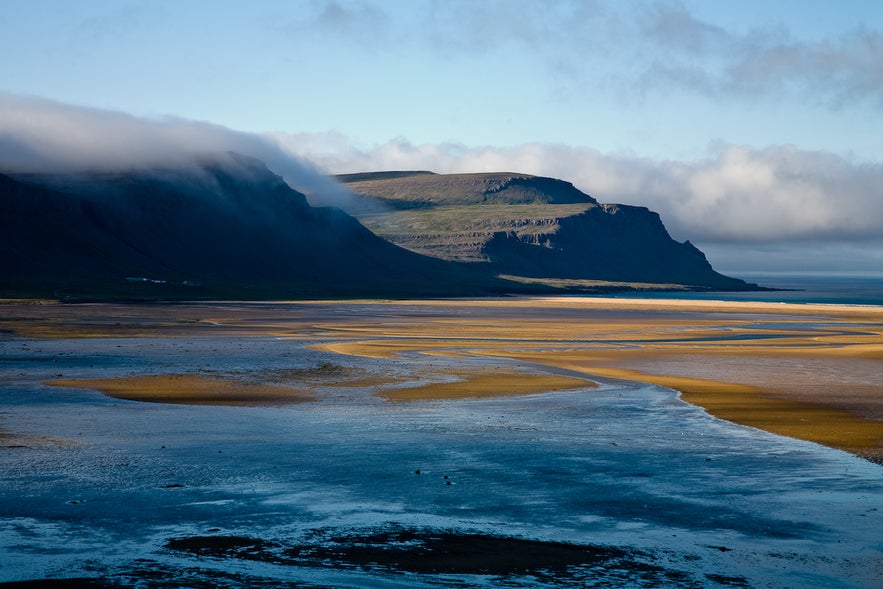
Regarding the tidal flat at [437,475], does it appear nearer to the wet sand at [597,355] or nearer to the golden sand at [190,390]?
the golden sand at [190,390]

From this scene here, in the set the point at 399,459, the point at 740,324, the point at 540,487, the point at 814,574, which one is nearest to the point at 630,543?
the point at 814,574

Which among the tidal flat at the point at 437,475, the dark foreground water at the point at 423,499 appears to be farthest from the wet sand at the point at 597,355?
the dark foreground water at the point at 423,499

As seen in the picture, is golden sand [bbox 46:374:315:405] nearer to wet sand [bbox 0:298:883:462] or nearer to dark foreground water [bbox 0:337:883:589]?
wet sand [bbox 0:298:883:462]

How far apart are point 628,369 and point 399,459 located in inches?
Result: 879

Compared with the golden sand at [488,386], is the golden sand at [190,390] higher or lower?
lower

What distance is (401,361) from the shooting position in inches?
1713

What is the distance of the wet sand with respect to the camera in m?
28.7

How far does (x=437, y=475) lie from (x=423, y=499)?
1.92 m

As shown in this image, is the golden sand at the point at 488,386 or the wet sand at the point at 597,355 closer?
the wet sand at the point at 597,355

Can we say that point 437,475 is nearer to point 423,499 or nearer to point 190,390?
point 423,499

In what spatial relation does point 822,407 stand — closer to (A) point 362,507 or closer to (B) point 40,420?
(A) point 362,507

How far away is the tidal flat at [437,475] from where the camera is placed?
1299 cm

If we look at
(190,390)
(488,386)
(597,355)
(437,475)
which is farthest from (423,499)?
(597,355)

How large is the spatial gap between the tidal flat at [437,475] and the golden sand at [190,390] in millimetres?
150
